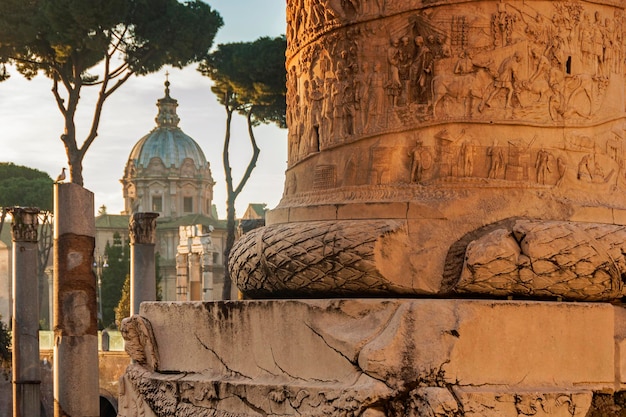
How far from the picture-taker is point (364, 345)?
354 cm

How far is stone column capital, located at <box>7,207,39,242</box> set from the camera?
46.6 feet

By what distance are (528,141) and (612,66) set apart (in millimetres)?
514

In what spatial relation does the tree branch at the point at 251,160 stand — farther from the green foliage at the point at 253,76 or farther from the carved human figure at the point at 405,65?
the carved human figure at the point at 405,65

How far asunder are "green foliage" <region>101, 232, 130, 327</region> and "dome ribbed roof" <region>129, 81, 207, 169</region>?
21476 mm

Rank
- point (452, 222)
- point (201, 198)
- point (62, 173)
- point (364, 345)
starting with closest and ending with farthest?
point (364, 345) < point (452, 222) < point (62, 173) < point (201, 198)

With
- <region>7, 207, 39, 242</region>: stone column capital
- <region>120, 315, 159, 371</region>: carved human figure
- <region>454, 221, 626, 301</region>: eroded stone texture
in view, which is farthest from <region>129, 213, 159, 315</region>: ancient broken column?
<region>454, 221, 626, 301</region>: eroded stone texture

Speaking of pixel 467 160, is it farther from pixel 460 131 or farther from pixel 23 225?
pixel 23 225

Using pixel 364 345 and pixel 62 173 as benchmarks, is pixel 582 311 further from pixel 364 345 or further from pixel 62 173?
pixel 62 173

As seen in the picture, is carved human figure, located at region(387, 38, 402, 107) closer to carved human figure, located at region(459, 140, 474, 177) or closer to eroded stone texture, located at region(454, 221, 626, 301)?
carved human figure, located at region(459, 140, 474, 177)

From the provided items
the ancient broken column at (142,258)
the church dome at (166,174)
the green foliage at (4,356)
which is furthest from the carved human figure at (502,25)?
the church dome at (166,174)

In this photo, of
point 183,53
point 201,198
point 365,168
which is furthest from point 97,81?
point 201,198

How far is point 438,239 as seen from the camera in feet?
12.4

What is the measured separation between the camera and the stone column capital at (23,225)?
1421cm

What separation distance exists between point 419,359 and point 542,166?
3.02ft
